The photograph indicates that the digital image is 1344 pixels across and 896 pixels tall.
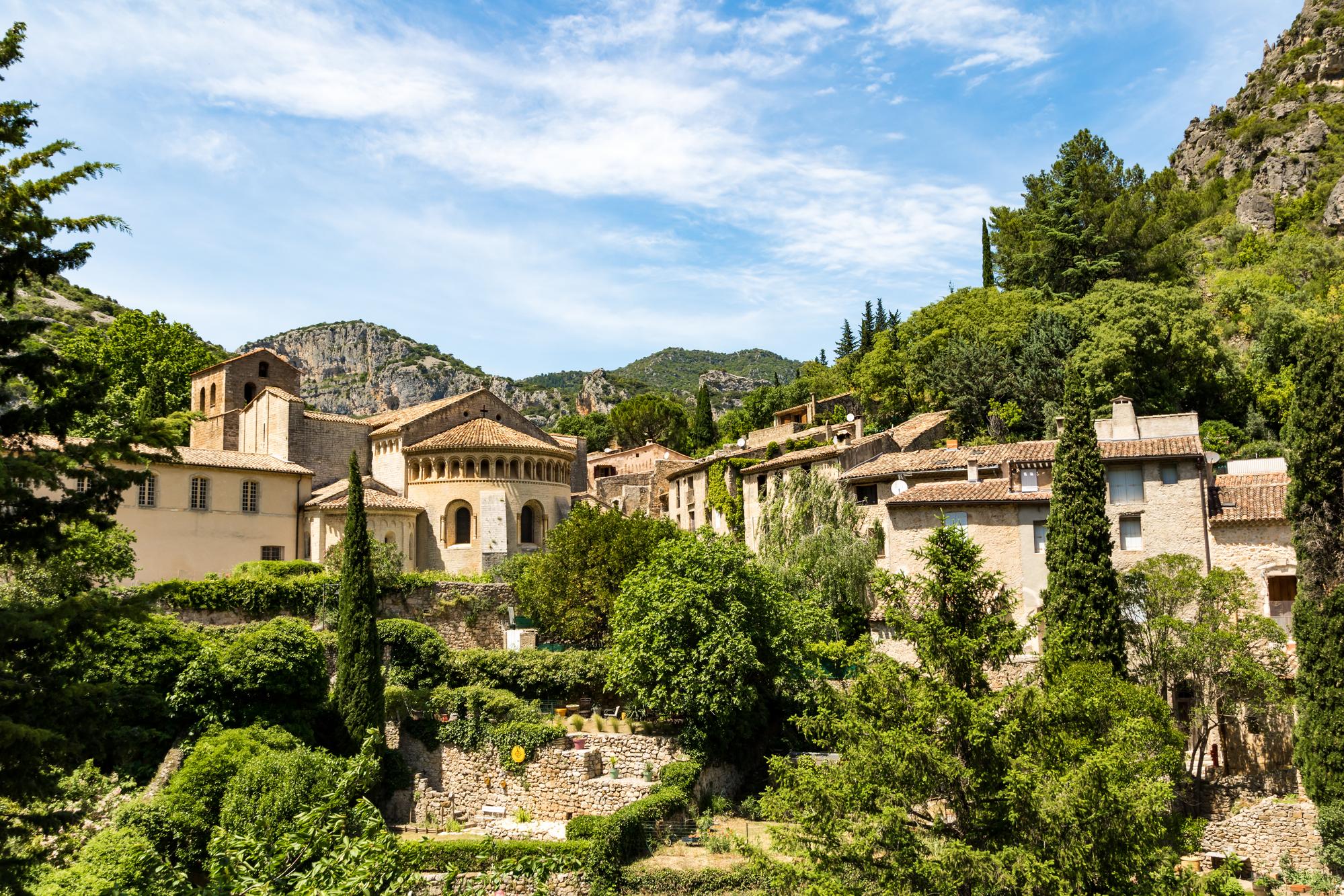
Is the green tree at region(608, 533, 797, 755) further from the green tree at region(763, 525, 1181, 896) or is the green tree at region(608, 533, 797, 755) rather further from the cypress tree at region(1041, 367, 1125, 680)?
the green tree at region(763, 525, 1181, 896)

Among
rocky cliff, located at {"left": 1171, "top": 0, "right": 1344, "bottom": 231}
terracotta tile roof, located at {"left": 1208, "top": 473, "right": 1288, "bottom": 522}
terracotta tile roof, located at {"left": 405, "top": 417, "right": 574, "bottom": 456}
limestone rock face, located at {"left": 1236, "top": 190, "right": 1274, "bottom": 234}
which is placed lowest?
terracotta tile roof, located at {"left": 1208, "top": 473, "right": 1288, "bottom": 522}

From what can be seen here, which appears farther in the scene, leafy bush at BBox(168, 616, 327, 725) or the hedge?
leafy bush at BBox(168, 616, 327, 725)

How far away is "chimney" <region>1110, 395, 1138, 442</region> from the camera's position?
124 ft

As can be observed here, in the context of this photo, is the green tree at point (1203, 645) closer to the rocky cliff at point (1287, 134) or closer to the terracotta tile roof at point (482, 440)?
the terracotta tile roof at point (482, 440)

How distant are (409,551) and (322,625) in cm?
917

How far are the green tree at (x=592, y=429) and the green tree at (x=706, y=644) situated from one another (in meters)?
61.3

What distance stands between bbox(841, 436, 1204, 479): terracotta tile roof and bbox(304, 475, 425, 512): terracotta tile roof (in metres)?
20.3

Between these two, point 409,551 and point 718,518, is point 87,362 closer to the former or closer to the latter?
point 409,551

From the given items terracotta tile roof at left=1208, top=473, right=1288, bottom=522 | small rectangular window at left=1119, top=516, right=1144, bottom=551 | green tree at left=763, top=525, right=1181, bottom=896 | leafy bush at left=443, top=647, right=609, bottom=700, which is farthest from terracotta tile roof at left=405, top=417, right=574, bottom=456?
green tree at left=763, top=525, right=1181, bottom=896

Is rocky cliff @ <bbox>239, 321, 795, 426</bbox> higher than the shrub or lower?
higher

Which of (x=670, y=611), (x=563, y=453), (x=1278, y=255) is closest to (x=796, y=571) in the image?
(x=670, y=611)

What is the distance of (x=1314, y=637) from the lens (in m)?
27.2

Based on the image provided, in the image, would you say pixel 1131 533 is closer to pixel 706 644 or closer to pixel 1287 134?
pixel 706 644

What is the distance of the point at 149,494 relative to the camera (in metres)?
40.4
